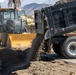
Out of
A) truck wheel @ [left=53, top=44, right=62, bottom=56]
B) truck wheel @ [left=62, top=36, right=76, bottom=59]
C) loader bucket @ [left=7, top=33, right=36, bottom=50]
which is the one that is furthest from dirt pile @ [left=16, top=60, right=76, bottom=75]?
loader bucket @ [left=7, top=33, right=36, bottom=50]

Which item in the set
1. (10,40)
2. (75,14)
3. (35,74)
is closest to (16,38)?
(10,40)

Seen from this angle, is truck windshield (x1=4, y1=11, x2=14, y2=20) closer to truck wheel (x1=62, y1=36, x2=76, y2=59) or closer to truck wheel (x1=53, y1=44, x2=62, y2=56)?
truck wheel (x1=53, y1=44, x2=62, y2=56)

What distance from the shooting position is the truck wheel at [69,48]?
675 inches

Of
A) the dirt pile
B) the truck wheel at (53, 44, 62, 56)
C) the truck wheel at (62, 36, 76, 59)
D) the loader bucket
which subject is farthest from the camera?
the loader bucket

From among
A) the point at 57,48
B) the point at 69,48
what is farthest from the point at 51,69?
the point at 57,48

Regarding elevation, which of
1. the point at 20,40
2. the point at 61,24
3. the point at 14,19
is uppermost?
the point at 14,19

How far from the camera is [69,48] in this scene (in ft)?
56.7

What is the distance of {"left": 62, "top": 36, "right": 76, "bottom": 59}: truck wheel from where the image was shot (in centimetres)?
1714

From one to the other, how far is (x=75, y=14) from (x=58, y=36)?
1562 mm

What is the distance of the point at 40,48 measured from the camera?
1756 centimetres

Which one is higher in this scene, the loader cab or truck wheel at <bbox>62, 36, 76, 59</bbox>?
the loader cab

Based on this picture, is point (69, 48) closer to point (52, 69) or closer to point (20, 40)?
point (52, 69)

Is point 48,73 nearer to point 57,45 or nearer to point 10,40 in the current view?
point 57,45

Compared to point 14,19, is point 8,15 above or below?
above
